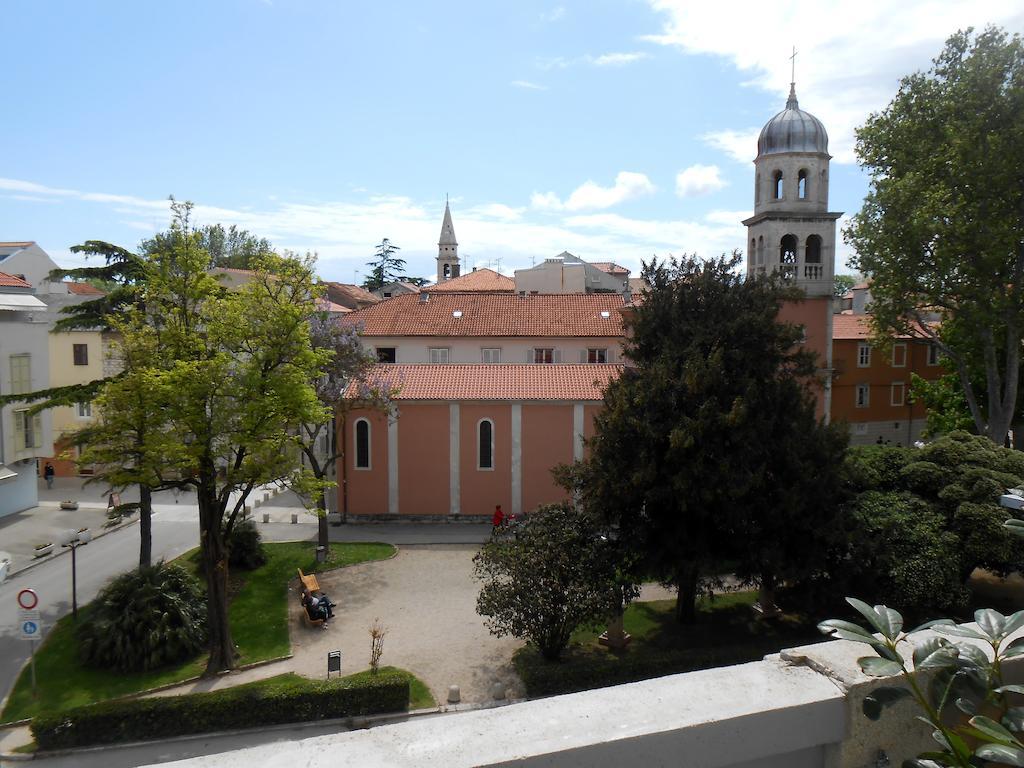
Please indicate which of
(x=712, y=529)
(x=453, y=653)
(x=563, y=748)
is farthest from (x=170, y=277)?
(x=563, y=748)

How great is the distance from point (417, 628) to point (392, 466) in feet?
34.2

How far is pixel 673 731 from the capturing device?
8.86 ft

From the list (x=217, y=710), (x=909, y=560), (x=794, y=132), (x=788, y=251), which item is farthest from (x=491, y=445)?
(x=794, y=132)

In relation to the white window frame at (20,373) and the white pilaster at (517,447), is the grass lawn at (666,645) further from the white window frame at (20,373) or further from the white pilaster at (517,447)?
the white window frame at (20,373)

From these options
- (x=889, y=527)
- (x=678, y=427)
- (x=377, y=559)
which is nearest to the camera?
(x=678, y=427)

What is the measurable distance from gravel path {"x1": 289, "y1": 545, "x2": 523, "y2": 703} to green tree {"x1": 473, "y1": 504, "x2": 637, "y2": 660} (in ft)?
3.79

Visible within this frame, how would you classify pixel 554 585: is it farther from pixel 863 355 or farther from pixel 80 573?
pixel 863 355

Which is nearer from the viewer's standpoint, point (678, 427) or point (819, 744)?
point (819, 744)

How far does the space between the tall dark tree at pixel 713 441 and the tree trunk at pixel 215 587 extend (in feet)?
28.6

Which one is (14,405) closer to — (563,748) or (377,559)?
(377,559)

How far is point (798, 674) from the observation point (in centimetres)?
317

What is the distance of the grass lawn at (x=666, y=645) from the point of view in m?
14.9

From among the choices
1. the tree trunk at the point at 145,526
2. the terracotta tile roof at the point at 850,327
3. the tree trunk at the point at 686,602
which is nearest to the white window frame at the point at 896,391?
the terracotta tile roof at the point at 850,327

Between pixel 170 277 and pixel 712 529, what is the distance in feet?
46.0
